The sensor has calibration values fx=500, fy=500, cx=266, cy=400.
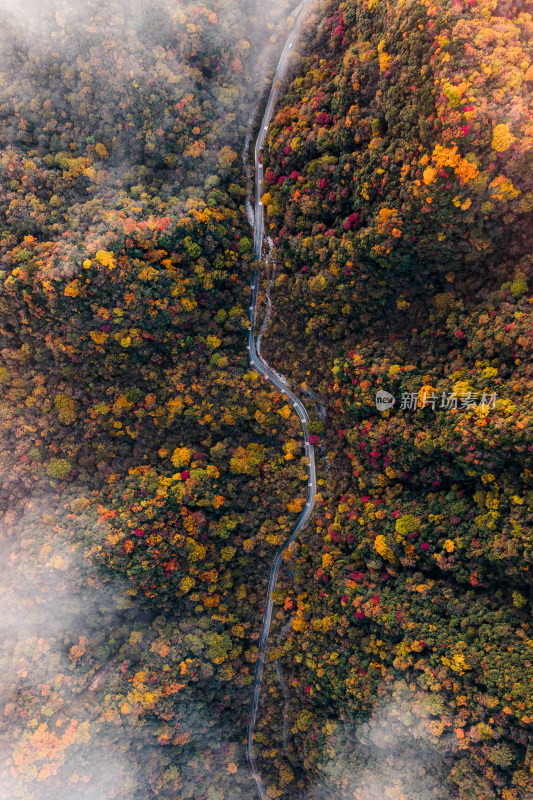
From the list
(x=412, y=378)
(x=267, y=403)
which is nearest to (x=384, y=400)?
(x=412, y=378)

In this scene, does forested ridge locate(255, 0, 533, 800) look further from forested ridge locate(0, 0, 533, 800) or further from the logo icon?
the logo icon

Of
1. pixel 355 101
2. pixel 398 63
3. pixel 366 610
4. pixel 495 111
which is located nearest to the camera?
pixel 495 111

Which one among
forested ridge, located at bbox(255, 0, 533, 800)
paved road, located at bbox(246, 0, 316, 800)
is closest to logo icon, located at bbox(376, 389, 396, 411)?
forested ridge, located at bbox(255, 0, 533, 800)

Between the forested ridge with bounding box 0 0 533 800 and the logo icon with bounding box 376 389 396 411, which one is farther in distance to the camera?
the logo icon with bounding box 376 389 396 411

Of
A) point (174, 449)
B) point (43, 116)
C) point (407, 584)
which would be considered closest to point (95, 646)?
point (174, 449)

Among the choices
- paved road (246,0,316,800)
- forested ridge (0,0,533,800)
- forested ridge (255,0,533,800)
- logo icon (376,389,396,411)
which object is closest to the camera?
forested ridge (255,0,533,800)

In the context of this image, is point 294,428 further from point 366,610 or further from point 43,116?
point 43,116

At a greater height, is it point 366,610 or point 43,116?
point 43,116

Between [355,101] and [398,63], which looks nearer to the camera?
[398,63]
